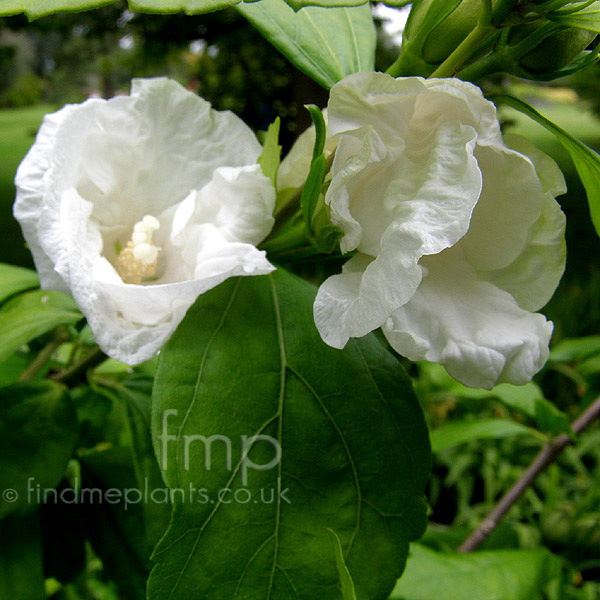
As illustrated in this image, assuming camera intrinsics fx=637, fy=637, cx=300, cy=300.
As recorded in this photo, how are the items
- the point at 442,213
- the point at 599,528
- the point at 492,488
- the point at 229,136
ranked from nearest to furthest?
the point at 442,213 → the point at 229,136 → the point at 599,528 → the point at 492,488

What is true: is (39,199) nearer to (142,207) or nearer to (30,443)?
(142,207)

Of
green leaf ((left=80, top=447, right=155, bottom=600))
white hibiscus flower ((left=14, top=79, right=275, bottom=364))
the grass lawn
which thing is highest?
white hibiscus flower ((left=14, top=79, right=275, bottom=364))

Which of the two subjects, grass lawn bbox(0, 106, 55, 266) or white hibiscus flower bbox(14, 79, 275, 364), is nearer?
white hibiscus flower bbox(14, 79, 275, 364)

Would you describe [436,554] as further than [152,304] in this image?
Yes

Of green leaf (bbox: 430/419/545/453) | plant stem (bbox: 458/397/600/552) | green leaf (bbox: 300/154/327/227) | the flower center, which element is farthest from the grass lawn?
green leaf (bbox: 300/154/327/227)

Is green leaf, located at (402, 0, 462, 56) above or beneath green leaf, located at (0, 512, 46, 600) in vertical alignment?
above

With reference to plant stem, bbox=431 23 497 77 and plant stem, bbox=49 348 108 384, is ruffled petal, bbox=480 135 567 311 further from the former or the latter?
plant stem, bbox=49 348 108 384

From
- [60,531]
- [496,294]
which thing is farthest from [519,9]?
[60,531]

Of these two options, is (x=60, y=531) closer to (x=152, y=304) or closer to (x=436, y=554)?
(x=152, y=304)
